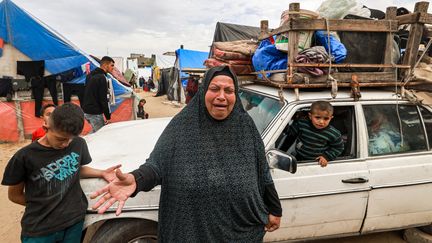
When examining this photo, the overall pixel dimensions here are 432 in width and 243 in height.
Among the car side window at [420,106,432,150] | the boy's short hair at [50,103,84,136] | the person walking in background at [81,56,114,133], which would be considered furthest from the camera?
the person walking in background at [81,56,114,133]

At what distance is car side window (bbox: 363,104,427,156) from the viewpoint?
246cm

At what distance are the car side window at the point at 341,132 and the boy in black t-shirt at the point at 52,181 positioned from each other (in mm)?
1618

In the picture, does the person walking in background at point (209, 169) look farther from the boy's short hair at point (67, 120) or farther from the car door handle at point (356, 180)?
the car door handle at point (356, 180)

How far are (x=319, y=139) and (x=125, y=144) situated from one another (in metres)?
1.88

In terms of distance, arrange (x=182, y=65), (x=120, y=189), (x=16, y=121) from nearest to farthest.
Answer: (x=120, y=189)
(x=16, y=121)
(x=182, y=65)

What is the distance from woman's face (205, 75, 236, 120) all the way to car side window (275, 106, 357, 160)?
3.20 ft

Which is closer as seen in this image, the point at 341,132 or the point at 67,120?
the point at 67,120

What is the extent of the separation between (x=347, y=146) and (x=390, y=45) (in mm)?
1116

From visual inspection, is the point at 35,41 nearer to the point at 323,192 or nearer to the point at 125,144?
the point at 125,144

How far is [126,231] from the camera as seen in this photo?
2.04m

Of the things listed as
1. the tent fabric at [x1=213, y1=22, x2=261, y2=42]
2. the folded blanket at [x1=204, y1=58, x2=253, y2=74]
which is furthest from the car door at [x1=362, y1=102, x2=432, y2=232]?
the tent fabric at [x1=213, y1=22, x2=261, y2=42]

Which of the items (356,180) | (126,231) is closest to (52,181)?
(126,231)

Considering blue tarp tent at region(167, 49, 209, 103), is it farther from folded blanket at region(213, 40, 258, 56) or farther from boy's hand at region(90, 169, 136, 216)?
boy's hand at region(90, 169, 136, 216)

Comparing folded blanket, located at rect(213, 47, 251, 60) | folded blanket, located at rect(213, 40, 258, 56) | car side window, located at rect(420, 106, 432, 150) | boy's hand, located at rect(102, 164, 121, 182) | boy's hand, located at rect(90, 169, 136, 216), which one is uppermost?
folded blanket, located at rect(213, 40, 258, 56)
